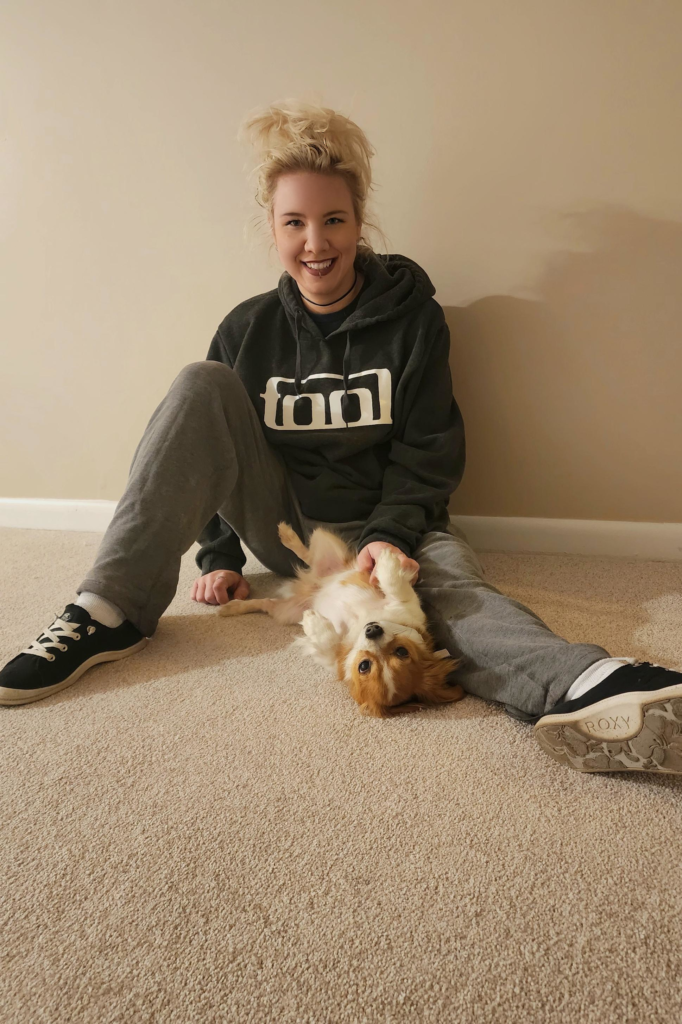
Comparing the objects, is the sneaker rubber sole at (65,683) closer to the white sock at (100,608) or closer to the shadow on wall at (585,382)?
the white sock at (100,608)

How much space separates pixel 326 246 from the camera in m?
1.26

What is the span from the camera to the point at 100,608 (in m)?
1.05

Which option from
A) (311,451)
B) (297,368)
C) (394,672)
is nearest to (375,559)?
(394,672)

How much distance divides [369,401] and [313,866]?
2.89 feet

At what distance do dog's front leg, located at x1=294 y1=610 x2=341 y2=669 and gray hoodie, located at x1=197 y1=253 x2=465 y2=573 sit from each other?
0.31m

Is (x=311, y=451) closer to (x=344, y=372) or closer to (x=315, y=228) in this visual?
(x=344, y=372)

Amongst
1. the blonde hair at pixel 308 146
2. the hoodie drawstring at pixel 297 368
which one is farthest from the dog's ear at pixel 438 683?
the blonde hair at pixel 308 146

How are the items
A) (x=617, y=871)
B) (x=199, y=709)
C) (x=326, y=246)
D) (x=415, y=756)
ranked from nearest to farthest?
(x=617, y=871) → (x=415, y=756) → (x=199, y=709) → (x=326, y=246)

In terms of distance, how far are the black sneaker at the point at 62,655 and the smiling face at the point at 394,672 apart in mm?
375

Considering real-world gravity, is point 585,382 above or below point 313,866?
above

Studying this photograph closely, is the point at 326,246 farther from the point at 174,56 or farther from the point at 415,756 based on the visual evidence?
the point at 415,756

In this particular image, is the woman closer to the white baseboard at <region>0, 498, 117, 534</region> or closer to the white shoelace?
the white shoelace

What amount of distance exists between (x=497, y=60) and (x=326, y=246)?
1.76ft

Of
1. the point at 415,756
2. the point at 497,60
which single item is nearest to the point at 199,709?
the point at 415,756
